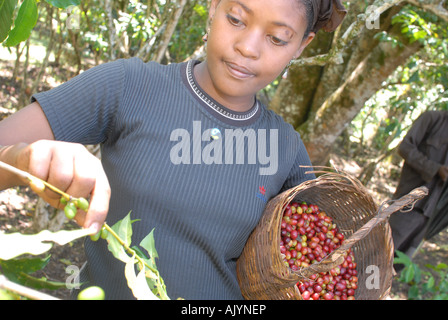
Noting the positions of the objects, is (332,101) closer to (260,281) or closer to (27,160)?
(260,281)

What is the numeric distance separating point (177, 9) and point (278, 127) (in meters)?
1.71

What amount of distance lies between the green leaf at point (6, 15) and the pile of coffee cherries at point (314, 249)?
1195 mm

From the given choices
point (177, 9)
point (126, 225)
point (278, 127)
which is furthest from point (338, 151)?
point (126, 225)

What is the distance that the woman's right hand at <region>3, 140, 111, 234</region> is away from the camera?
0.84 metres

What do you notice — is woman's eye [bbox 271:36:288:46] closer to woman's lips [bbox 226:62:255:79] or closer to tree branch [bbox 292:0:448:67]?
woman's lips [bbox 226:62:255:79]

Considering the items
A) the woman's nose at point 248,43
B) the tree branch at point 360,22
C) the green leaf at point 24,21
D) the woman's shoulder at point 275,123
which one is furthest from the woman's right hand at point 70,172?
the tree branch at point 360,22

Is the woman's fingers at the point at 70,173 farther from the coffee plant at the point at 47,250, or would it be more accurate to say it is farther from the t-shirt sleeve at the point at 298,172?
the t-shirt sleeve at the point at 298,172

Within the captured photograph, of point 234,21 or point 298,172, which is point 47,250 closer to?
point 234,21

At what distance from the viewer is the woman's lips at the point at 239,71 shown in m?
1.45

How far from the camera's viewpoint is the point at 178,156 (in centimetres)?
149

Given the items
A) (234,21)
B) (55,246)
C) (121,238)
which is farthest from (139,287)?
(55,246)

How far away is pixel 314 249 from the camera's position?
180 cm

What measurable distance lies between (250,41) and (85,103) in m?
0.56

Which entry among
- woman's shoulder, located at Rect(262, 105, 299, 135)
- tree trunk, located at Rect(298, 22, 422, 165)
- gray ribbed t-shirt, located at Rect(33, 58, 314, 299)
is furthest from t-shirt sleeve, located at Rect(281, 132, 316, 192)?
tree trunk, located at Rect(298, 22, 422, 165)
